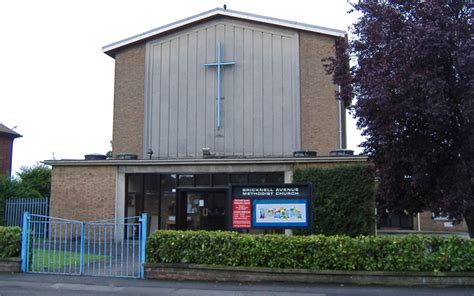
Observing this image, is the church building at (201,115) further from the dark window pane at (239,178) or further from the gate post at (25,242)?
the gate post at (25,242)

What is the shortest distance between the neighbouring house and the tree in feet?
120

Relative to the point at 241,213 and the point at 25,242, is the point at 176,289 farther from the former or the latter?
the point at 25,242

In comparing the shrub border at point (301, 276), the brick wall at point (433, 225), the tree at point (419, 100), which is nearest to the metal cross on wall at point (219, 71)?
the tree at point (419, 100)

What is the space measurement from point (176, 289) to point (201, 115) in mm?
14416

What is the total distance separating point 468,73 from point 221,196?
11.6 metres

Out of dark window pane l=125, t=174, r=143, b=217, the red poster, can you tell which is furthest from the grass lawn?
dark window pane l=125, t=174, r=143, b=217

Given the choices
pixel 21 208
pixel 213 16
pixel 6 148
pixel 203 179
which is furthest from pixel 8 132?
pixel 203 179

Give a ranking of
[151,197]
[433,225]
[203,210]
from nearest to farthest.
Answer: [203,210] < [151,197] < [433,225]

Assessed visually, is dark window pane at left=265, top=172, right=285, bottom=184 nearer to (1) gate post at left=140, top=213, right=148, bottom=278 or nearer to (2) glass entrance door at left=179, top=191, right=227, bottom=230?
(2) glass entrance door at left=179, top=191, right=227, bottom=230

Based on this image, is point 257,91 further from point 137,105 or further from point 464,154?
point 464,154

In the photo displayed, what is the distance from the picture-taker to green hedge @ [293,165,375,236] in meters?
18.2

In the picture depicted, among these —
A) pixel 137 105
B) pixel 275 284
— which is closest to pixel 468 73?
pixel 275 284

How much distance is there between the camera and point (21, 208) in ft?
74.4

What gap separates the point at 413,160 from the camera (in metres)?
12.1
